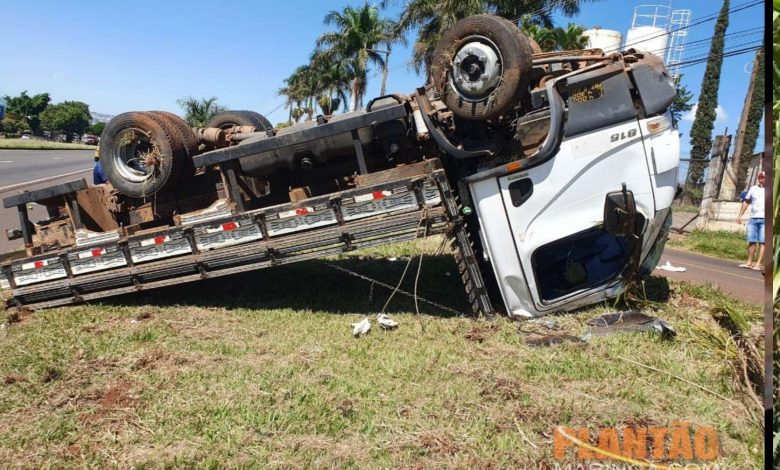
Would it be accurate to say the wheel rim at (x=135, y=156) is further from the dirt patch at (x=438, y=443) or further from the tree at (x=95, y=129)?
the tree at (x=95, y=129)

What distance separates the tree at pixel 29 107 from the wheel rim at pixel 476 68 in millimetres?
68728

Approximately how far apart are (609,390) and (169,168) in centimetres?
465

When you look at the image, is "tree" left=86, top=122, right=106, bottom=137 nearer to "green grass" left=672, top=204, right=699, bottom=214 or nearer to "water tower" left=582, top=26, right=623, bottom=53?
"water tower" left=582, top=26, right=623, bottom=53

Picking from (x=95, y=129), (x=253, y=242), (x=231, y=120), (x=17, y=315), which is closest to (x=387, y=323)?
(x=253, y=242)

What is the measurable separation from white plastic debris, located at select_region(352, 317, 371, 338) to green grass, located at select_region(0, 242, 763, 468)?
0.13 metres

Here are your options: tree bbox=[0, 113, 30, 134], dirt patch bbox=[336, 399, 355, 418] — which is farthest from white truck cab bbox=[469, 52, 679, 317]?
tree bbox=[0, 113, 30, 134]

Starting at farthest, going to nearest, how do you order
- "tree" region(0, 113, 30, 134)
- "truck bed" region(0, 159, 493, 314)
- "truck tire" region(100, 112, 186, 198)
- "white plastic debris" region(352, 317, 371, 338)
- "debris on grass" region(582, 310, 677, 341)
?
"tree" region(0, 113, 30, 134), "truck tire" region(100, 112, 186, 198), "truck bed" region(0, 159, 493, 314), "white plastic debris" region(352, 317, 371, 338), "debris on grass" region(582, 310, 677, 341)

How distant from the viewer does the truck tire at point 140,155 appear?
5.50 metres

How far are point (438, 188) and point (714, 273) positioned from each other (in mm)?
4153

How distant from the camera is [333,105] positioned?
3322 cm

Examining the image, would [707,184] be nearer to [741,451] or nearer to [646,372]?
[646,372]

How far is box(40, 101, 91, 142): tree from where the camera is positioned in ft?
206

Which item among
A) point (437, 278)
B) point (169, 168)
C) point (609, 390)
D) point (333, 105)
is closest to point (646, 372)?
point (609, 390)

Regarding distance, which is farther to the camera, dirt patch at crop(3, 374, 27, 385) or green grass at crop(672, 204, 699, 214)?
green grass at crop(672, 204, 699, 214)
